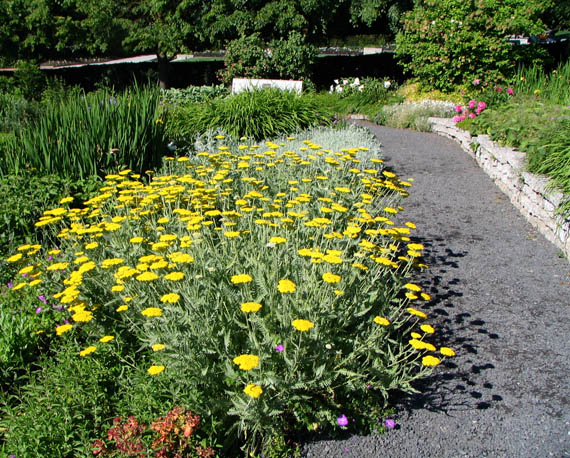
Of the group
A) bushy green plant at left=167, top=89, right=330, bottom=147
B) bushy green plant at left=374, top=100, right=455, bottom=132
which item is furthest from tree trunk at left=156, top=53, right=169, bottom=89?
bushy green plant at left=167, top=89, right=330, bottom=147

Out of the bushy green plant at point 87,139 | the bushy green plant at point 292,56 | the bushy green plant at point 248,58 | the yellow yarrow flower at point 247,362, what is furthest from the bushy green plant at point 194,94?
the yellow yarrow flower at point 247,362

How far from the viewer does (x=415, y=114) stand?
40.8 feet

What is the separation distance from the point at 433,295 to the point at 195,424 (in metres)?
2.68

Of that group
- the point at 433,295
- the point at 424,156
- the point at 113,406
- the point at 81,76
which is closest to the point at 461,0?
the point at 424,156

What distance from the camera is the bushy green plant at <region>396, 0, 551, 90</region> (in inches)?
513

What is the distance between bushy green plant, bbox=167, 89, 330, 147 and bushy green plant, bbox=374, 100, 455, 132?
11.6ft

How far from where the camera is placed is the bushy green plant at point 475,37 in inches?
513

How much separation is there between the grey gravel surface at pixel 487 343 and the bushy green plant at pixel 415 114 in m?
5.77

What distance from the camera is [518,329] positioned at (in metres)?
3.78

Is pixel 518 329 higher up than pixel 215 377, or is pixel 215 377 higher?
pixel 215 377

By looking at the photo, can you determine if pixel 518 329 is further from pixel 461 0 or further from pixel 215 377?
pixel 461 0

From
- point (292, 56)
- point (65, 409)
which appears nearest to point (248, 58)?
point (292, 56)

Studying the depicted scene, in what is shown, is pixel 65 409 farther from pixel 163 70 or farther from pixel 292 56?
pixel 163 70

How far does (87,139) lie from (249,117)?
3.67m
